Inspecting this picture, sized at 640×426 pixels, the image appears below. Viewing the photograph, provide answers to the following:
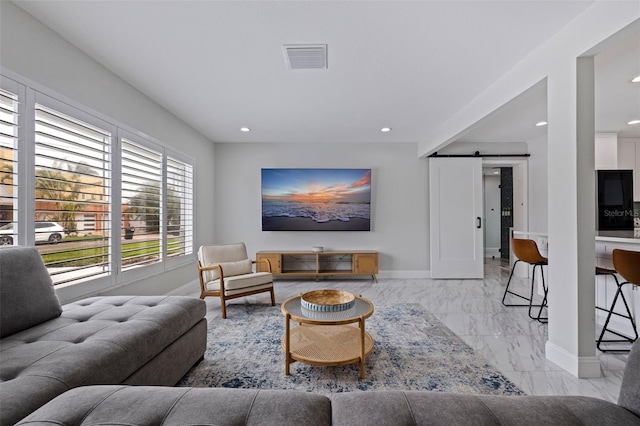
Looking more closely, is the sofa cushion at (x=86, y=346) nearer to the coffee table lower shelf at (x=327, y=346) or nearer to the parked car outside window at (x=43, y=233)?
the parked car outside window at (x=43, y=233)

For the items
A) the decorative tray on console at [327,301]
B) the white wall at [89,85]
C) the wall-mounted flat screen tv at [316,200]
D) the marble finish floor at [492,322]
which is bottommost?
the marble finish floor at [492,322]

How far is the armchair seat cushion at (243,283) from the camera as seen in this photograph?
3127mm

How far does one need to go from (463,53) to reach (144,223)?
11.9 feet

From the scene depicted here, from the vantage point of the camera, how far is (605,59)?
2424 millimetres

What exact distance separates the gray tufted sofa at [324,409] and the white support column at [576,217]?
1267 mm

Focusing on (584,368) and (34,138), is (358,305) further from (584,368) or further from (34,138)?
(34,138)

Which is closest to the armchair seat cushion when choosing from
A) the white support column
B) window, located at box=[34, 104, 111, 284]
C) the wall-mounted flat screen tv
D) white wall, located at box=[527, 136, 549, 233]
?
window, located at box=[34, 104, 111, 284]

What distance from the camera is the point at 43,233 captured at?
198 cm

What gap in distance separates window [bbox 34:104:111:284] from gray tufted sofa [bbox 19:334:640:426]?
1.71 meters

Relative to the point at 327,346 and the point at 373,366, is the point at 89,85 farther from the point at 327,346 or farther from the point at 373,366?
the point at 373,366

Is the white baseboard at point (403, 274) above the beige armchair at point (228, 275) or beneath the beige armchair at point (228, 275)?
beneath

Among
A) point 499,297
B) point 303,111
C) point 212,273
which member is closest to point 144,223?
point 212,273

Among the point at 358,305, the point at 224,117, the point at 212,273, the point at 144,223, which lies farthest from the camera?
the point at 224,117

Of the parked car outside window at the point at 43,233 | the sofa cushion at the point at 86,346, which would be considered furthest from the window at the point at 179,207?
the sofa cushion at the point at 86,346
